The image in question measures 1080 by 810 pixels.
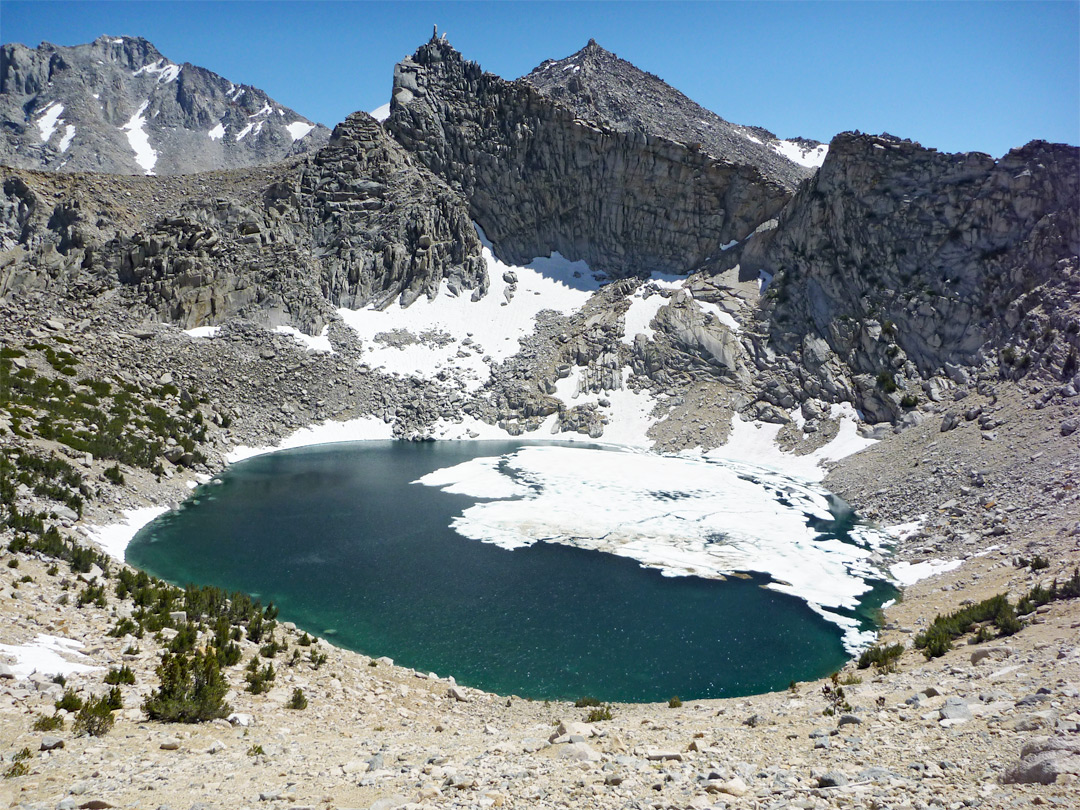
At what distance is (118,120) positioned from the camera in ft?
554

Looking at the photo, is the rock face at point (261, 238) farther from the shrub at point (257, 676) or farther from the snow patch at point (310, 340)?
the shrub at point (257, 676)

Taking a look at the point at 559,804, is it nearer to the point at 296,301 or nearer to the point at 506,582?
the point at 506,582

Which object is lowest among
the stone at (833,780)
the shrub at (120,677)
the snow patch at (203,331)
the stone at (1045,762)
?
the shrub at (120,677)

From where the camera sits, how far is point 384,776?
849 cm

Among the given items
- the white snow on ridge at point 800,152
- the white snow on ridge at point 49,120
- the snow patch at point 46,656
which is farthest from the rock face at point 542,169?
the white snow on ridge at point 49,120

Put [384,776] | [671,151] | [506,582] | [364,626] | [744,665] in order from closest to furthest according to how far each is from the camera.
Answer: [384,776]
[744,665]
[364,626]
[506,582]
[671,151]

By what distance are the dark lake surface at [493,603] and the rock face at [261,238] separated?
122 feet

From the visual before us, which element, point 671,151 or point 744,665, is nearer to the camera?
point 744,665

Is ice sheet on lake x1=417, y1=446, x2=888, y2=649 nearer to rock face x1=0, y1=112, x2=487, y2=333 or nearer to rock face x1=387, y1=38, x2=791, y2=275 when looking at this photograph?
rock face x1=0, y1=112, x2=487, y2=333

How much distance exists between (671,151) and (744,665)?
251 feet

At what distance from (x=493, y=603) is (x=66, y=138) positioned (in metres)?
180

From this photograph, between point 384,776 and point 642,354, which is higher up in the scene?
point 642,354

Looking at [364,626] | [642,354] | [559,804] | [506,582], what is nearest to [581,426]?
[642,354]

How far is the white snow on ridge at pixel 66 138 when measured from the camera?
471 ft
